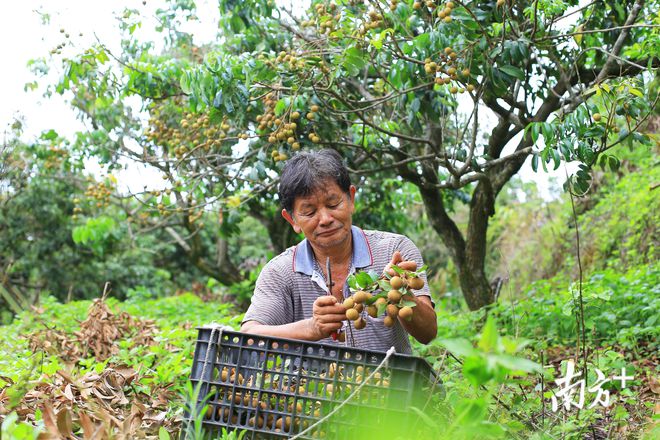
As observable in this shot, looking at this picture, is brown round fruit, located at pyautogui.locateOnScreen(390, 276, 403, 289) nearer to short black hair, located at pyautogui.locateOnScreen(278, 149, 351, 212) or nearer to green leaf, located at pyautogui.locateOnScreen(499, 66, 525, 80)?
short black hair, located at pyautogui.locateOnScreen(278, 149, 351, 212)

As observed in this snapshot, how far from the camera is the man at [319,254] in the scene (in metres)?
2.65

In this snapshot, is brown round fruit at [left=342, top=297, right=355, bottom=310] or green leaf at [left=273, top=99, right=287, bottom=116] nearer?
brown round fruit at [left=342, top=297, right=355, bottom=310]

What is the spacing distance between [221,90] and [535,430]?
267cm

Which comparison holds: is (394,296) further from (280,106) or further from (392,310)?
(280,106)

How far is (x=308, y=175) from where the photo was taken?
2.65 meters

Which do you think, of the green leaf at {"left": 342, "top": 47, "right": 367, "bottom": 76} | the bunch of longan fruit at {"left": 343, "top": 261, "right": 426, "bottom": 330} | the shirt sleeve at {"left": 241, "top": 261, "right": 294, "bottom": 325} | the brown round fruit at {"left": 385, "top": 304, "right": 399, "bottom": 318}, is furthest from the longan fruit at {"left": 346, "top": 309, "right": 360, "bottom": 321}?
the green leaf at {"left": 342, "top": 47, "right": 367, "bottom": 76}

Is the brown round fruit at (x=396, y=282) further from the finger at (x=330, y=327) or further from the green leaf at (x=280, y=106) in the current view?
the green leaf at (x=280, y=106)

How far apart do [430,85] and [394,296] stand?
2.60m

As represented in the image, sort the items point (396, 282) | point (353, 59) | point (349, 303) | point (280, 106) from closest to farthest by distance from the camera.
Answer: point (396, 282), point (349, 303), point (353, 59), point (280, 106)

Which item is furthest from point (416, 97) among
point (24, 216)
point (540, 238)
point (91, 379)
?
point (24, 216)

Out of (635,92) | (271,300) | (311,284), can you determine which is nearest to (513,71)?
(635,92)

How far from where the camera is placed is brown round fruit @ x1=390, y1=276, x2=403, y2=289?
1881 millimetres

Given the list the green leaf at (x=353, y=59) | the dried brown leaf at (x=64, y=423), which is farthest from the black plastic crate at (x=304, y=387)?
the green leaf at (x=353, y=59)

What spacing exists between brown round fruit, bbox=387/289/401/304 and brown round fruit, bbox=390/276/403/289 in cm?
1
